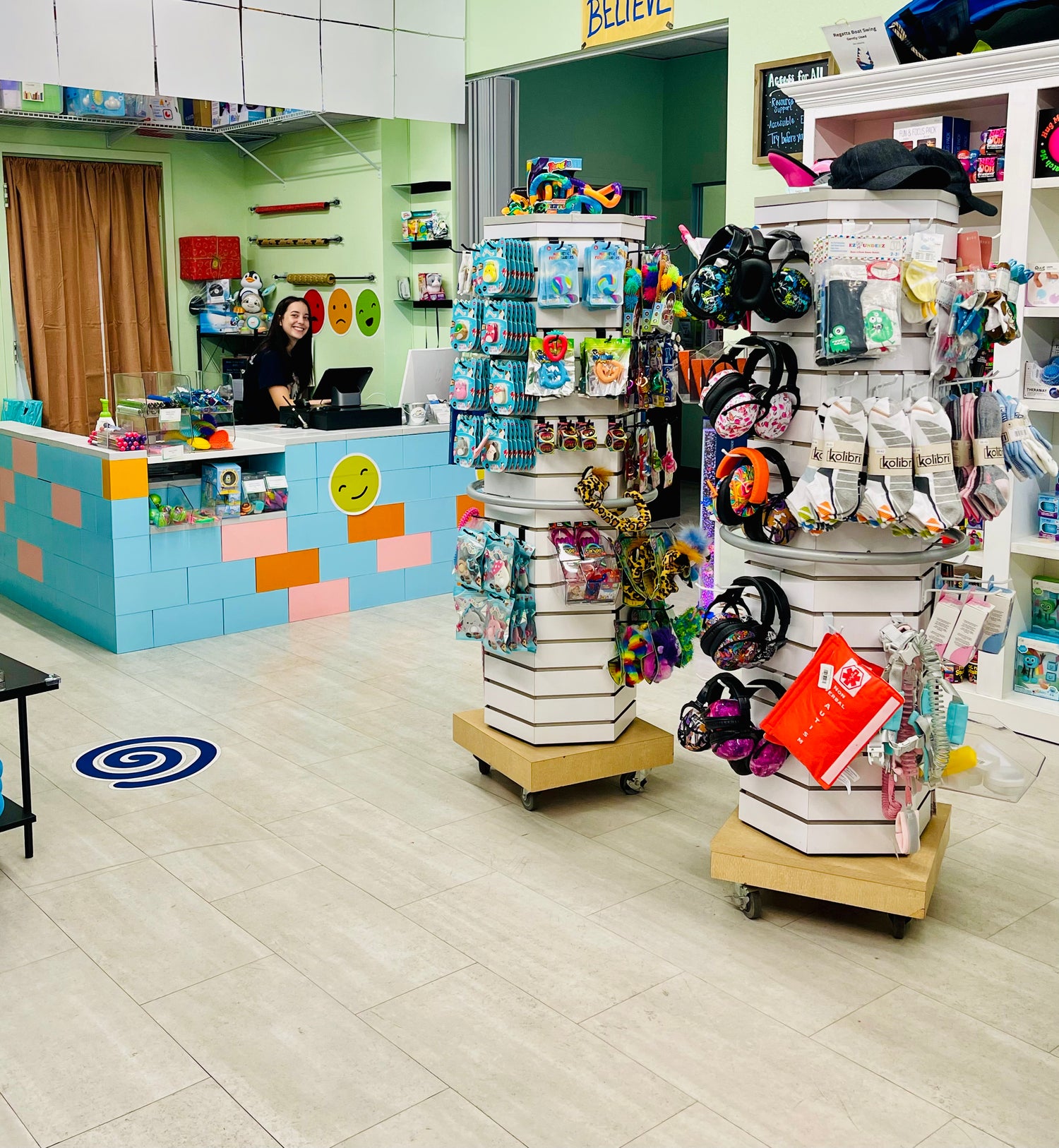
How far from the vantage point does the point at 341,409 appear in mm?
6219

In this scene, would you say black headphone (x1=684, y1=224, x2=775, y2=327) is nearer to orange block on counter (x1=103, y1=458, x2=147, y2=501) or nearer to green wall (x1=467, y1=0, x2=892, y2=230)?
green wall (x1=467, y1=0, x2=892, y2=230)

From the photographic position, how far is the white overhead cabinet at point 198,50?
6.41m

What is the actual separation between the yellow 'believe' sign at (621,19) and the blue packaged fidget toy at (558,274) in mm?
3436

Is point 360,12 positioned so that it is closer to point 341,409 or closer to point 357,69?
point 357,69

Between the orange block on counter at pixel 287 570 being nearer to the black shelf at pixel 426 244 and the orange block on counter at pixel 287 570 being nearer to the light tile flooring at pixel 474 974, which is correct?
the light tile flooring at pixel 474 974

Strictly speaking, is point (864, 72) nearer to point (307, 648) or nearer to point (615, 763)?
point (615, 763)

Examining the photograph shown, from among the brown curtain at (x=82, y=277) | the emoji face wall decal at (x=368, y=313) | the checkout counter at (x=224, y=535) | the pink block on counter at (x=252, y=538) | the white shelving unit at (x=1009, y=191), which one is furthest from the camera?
the brown curtain at (x=82, y=277)

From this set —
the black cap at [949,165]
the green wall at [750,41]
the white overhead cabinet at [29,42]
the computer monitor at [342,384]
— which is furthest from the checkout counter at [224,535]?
the black cap at [949,165]

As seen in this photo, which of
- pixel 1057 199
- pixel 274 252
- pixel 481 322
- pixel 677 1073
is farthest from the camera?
pixel 274 252

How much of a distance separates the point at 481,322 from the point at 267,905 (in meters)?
1.74

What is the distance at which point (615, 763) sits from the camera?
3.76m

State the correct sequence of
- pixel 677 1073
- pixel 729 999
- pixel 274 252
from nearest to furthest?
pixel 677 1073
pixel 729 999
pixel 274 252

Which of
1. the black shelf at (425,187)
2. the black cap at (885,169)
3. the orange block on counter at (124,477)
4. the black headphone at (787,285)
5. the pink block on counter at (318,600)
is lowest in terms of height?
the pink block on counter at (318,600)

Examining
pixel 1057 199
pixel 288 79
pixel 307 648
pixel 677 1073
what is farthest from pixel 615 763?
pixel 288 79
